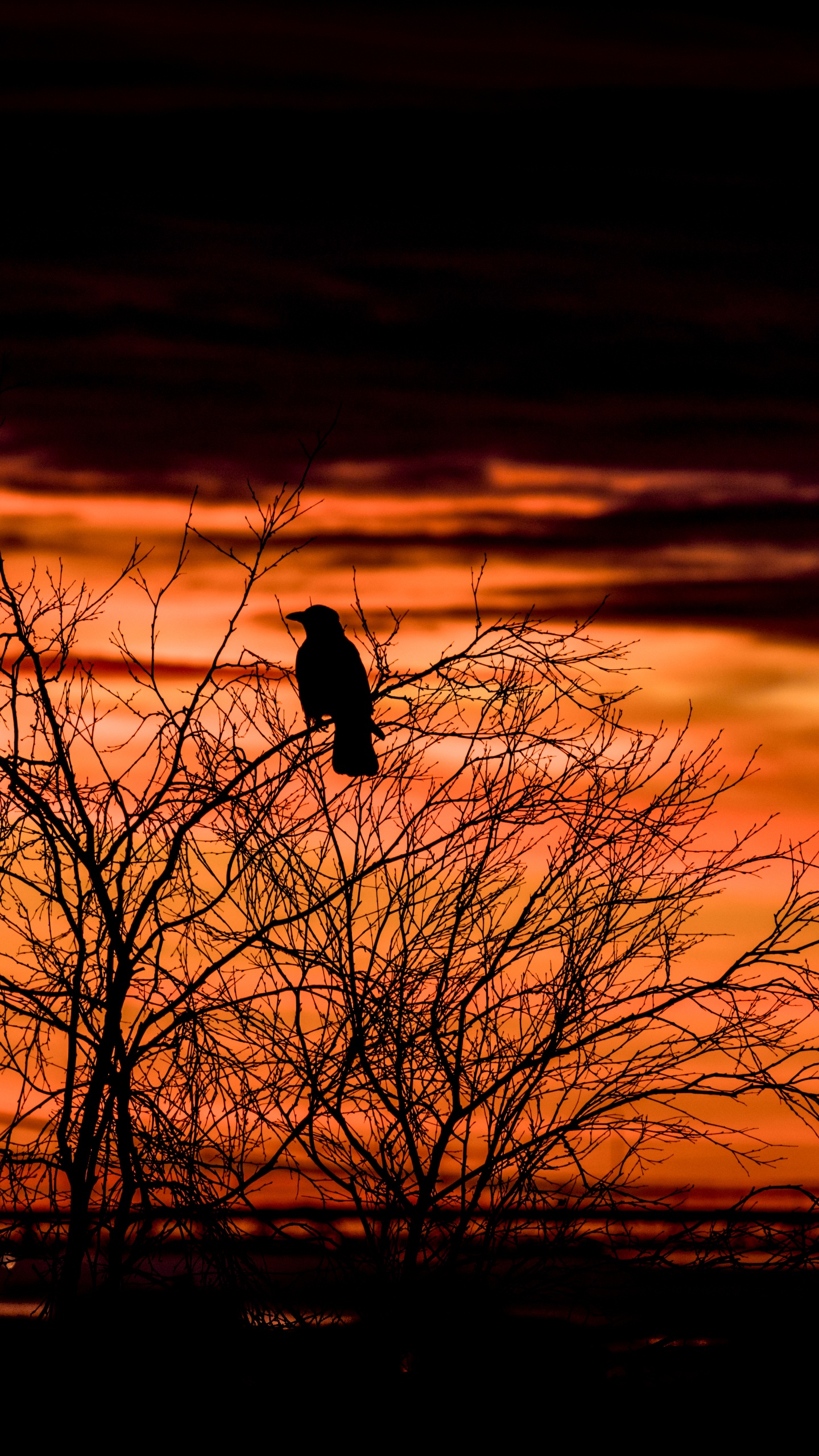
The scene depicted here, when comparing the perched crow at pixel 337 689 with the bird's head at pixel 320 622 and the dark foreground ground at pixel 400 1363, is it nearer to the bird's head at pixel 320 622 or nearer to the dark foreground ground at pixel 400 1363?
the bird's head at pixel 320 622

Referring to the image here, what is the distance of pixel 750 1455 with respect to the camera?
29.9 ft

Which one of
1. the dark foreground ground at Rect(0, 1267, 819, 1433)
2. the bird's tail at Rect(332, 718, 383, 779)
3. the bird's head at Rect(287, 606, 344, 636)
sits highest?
the bird's head at Rect(287, 606, 344, 636)

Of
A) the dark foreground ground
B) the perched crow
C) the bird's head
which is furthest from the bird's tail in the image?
the dark foreground ground

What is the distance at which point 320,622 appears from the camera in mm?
8922

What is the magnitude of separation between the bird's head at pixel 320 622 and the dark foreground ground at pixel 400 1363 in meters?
4.61

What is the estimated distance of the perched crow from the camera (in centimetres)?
682

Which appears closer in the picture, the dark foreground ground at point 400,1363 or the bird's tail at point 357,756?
the dark foreground ground at point 400,1363

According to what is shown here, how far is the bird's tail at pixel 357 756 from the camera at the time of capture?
7.16 metres

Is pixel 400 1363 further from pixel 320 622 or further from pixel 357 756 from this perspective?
pixel 320 622

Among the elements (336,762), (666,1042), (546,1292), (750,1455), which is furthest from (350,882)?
(750,1455)

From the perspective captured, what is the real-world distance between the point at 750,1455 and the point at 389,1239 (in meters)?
4.20

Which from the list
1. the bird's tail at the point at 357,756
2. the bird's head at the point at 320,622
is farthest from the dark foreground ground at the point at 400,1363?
the bird's head at the point at 320,622

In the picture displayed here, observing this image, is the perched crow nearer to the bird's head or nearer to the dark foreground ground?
the bird's head

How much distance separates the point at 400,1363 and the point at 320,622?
207 inches
